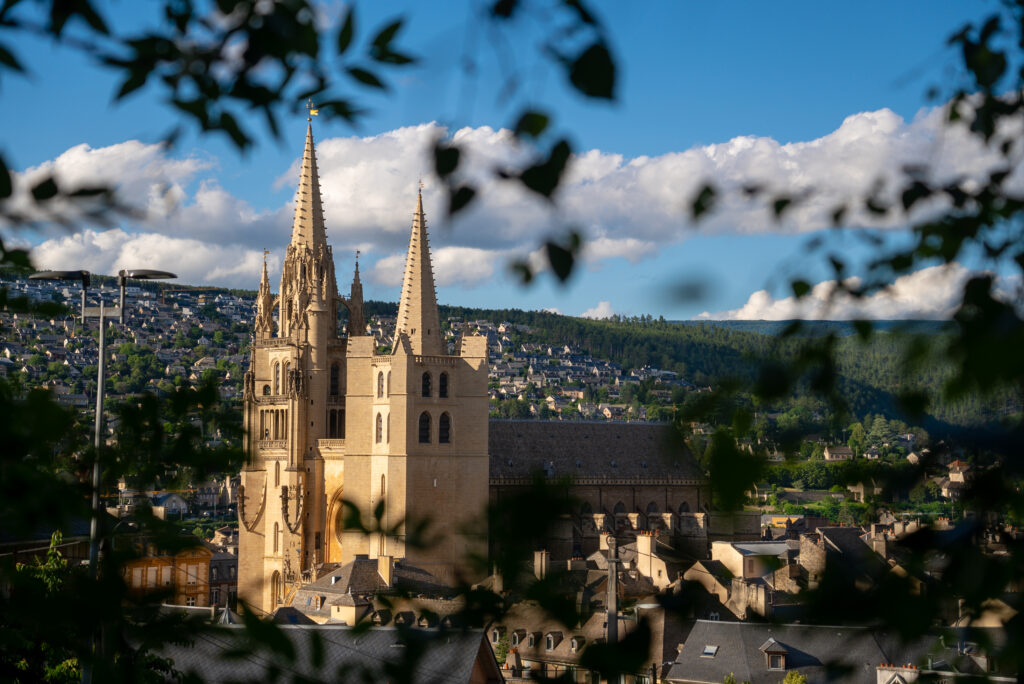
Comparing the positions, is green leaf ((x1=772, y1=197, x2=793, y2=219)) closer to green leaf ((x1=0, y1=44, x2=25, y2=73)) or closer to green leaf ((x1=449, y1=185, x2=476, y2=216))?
green leaf ((x1=449, y1=185, x2=476, y2=216))

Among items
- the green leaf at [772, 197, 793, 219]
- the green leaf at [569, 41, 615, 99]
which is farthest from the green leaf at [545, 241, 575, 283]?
the green leaf at [772, 197, 793, 219]

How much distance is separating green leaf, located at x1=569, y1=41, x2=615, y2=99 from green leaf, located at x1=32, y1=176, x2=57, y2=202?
97.7 inches

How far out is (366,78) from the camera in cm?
522

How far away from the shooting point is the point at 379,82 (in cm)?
523

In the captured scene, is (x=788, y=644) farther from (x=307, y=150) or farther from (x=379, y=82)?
(x=379, y=82)

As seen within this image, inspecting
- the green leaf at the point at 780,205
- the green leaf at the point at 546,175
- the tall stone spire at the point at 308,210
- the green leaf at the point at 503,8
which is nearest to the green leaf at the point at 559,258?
the green leaf at the point at 546,175

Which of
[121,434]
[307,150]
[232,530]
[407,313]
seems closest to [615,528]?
[407,313]

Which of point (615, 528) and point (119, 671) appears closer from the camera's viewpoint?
point (119, 671)

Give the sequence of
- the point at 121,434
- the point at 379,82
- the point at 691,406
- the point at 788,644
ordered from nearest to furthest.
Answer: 1. the point at 379,82
2. the point at 691,406
3. the point at 121,434
4. the point at 788,644

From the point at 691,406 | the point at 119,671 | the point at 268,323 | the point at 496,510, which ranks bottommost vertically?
the point at 119,671

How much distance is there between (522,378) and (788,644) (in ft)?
488

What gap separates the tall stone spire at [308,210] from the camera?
65.9m

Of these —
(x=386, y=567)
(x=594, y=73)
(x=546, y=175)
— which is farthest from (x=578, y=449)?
(x=594, y=73)

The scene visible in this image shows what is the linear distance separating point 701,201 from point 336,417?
60.7m
